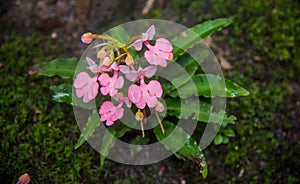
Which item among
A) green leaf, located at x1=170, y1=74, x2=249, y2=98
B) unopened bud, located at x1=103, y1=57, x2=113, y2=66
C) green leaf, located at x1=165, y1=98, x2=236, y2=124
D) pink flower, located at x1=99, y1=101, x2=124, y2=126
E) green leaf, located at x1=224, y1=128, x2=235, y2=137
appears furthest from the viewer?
green leaf, located at x1=224, y1=128, x2=235, y2=137

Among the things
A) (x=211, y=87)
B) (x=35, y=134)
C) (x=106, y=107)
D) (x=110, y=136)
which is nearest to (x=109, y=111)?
(x=106, y=107)

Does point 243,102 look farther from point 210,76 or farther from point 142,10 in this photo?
point 142,10

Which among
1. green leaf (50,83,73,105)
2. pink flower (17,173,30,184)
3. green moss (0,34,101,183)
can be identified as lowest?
pink flower (17,173,30,184)

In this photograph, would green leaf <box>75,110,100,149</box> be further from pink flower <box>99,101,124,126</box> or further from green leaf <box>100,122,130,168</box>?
pink flower <box>99,101,124,126</box>

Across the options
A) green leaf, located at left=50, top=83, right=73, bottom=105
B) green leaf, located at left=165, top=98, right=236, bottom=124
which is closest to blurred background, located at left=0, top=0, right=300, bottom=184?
green leaf, located at left=50, top=83, right=73, bottom=105

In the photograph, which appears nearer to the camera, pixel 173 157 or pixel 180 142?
pixel 180 142

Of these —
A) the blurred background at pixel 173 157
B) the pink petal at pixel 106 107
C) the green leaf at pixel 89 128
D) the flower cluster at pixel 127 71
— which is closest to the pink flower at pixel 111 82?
the flower cluster at pixel 127 71

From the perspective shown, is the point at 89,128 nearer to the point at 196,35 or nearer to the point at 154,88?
the point at 154,88

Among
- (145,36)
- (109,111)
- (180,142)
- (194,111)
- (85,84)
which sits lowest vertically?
(180,142)
